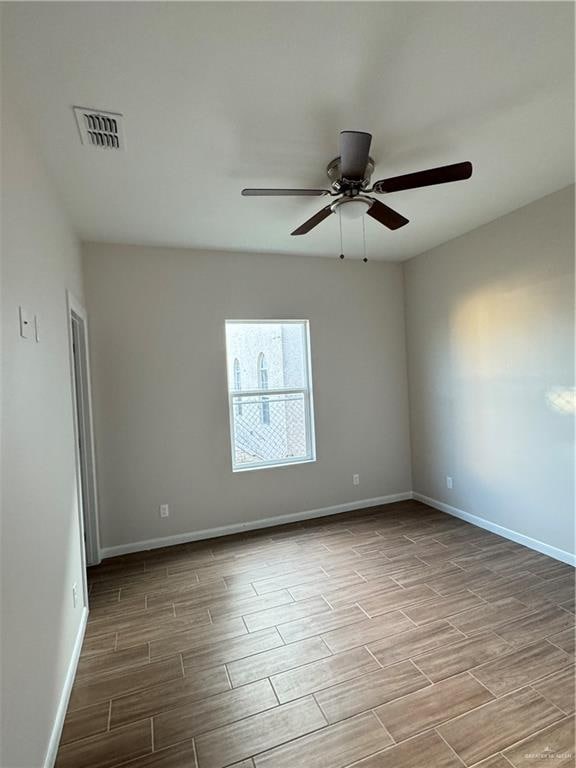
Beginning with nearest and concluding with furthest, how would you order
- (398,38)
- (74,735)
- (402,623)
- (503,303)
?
1. (398,38)
2. (74,735)
3. (402,623)
4. (503,303)

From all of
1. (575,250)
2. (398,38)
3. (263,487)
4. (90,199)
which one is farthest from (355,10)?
(263,487)

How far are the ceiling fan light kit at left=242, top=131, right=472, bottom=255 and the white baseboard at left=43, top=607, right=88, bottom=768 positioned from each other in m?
2.51

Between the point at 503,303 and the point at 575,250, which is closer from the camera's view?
the point at 575,250

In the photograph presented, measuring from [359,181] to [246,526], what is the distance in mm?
3161

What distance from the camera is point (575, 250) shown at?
2621 mm

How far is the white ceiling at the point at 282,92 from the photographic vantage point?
1.30 meters

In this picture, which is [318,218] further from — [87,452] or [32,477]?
[87,452]

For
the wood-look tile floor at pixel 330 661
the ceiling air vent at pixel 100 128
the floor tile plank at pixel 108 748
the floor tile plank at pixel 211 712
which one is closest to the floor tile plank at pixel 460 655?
the wood-look tile floor at pixel 330 661

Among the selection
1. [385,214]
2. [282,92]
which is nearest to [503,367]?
[385,214]

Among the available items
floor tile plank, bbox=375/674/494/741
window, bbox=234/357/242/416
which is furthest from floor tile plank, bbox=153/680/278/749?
window, bbox=234/357/242/416

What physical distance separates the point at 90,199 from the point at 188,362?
1.53 meters

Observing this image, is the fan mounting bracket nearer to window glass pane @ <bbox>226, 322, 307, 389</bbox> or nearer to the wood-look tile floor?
window glass pane @ <bbox>226, 322, 307, 389</bbox>

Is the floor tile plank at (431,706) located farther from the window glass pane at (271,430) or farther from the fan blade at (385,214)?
the fan blade at (385,214)

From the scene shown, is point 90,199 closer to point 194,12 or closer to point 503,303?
point 194,12
